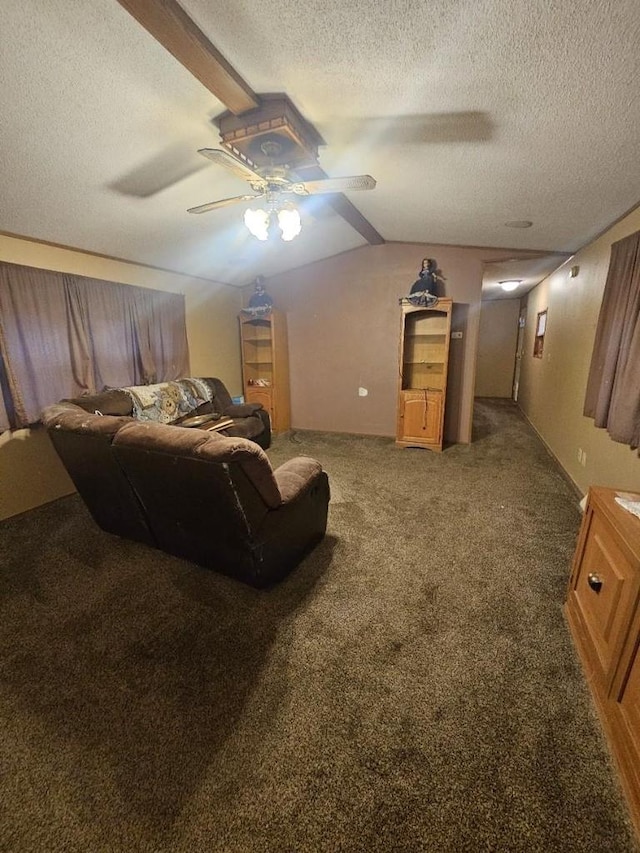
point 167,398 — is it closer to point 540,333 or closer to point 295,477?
point 295,477

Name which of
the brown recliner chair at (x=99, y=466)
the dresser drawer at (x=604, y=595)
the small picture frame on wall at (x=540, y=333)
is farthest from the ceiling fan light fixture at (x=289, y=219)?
the small picture frame on wall at (x=540, y=333)

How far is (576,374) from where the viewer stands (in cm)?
342

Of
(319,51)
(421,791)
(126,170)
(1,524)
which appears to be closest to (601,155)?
(319,51)

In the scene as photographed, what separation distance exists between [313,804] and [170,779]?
0.48 metres

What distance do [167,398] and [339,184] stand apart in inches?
113

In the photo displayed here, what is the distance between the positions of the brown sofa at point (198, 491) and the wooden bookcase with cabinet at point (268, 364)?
294 cm

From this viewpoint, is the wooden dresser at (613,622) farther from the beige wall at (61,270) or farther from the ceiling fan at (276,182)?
the beige wall at (61,270)

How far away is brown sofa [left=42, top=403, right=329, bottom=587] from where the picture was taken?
1606mm

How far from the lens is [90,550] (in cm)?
242

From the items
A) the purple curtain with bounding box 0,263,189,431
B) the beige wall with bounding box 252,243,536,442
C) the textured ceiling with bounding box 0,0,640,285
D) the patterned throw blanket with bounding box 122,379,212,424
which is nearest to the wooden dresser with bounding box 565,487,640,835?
the textured ceiling with bounding box 0,0,640,285

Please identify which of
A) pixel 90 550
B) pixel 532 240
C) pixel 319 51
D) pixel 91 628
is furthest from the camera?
pixel 532 240

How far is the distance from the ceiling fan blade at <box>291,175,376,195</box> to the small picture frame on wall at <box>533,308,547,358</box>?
13.9 ft

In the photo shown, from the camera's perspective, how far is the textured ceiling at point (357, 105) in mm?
1205

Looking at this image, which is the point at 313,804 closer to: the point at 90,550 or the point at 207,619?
the point at 207,619
